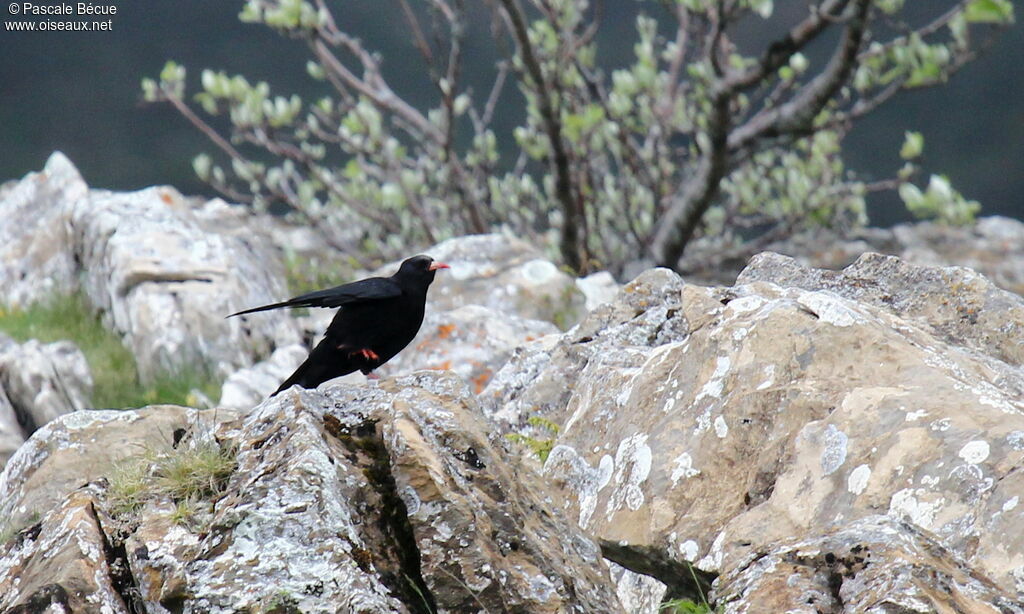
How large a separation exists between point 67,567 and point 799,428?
3.34 meters

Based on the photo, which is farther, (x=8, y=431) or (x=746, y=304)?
(x=8, y=431)

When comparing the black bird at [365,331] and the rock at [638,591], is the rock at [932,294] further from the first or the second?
the black bird at [365,331]

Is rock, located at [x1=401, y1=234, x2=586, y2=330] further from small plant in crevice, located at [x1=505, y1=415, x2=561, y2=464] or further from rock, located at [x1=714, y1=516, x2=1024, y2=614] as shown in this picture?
rock, located at [x1=714, y1=516, x2=1024, y2=614]

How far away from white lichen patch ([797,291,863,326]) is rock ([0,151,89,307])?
460 inches

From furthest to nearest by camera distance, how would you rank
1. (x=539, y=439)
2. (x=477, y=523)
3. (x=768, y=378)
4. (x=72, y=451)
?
1. (x=539, y=439)
2. (x=72, y=451)
3. (x=768, y=378)
4. (x=477, y=523)

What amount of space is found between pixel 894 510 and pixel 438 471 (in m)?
2.00

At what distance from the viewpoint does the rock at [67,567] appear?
12.3 feet

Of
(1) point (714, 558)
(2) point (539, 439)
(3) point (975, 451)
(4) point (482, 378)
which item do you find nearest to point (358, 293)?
(4) point (482, 378)

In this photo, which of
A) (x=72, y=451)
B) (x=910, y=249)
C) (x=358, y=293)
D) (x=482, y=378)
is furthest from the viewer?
(x=910, y=249)

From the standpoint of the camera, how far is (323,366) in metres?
8.79

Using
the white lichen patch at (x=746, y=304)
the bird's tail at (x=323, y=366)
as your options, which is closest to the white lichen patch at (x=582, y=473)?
the white lichen patch at (x=746, y=304)

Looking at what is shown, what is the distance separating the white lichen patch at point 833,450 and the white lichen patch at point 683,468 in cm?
66

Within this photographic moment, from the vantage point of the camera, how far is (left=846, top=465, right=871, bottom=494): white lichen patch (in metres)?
4.71

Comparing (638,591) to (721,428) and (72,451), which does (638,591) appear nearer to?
(721,428)
